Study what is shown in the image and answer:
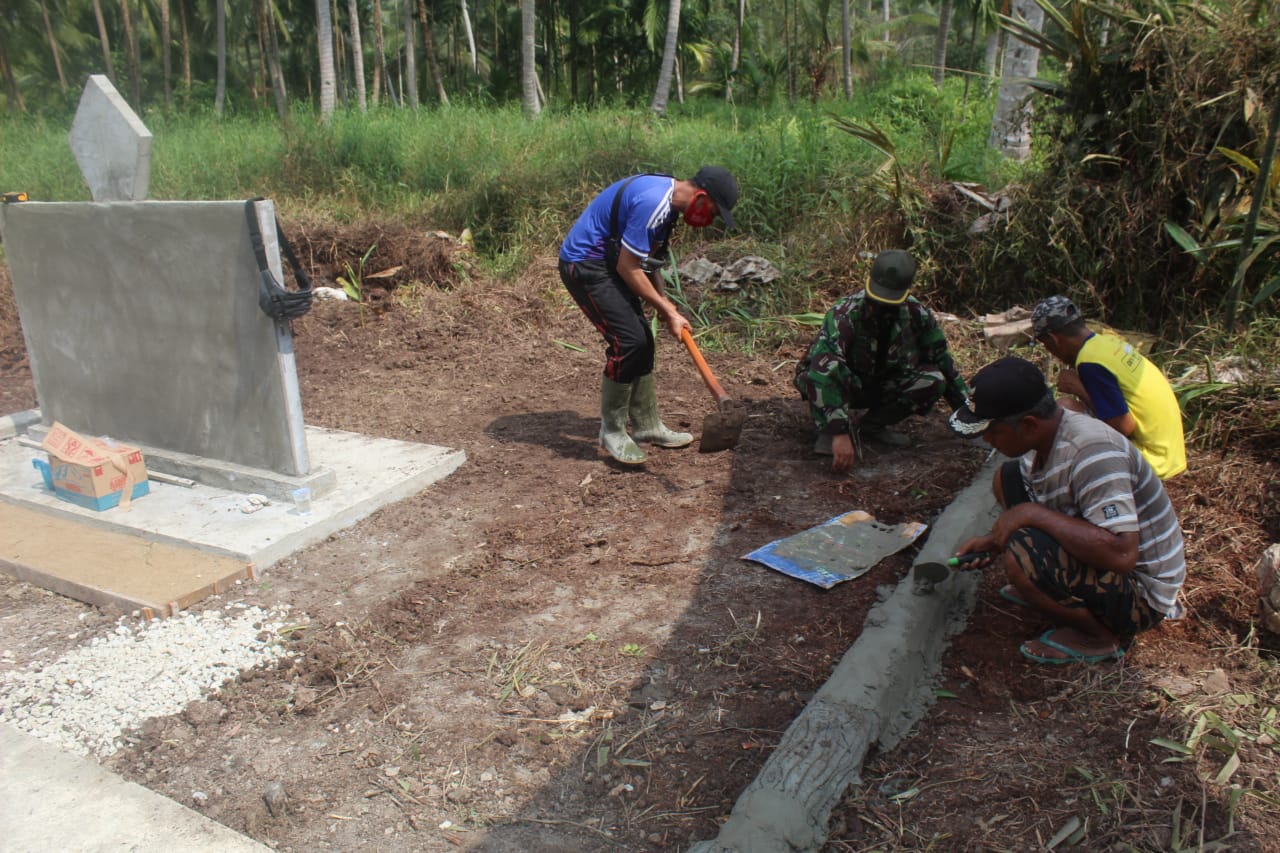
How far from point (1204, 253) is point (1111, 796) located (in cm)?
420

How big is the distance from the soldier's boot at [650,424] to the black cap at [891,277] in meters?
1.30

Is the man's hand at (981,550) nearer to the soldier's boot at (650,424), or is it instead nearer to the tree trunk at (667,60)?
the soldier's boot at (650,424)

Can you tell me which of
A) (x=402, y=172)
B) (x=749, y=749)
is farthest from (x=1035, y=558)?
(x=402, y=172)

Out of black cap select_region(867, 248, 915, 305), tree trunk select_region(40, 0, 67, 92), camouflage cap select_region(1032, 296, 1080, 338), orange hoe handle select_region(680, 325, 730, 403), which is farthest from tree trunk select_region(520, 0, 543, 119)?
tree trunk select_region(40, 0, 67, 92)

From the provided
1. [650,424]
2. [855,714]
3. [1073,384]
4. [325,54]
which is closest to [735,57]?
[325,54]

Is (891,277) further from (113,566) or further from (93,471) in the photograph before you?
(93,471)

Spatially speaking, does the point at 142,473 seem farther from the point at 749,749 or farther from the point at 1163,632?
the point at 1163,632

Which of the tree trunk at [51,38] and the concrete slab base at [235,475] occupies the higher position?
the tree trunk at [51,38]

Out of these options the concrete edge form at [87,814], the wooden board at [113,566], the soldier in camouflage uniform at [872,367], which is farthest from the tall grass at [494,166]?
the concrete edge form at [87,814]

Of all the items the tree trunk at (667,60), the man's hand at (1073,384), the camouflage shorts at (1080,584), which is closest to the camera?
the camouflage shorts at (1080,584)

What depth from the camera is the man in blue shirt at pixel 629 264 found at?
401cm

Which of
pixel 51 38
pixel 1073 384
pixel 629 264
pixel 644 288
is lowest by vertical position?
pixel 1073 384

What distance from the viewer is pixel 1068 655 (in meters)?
2.62

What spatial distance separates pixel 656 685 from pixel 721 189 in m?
2.29
